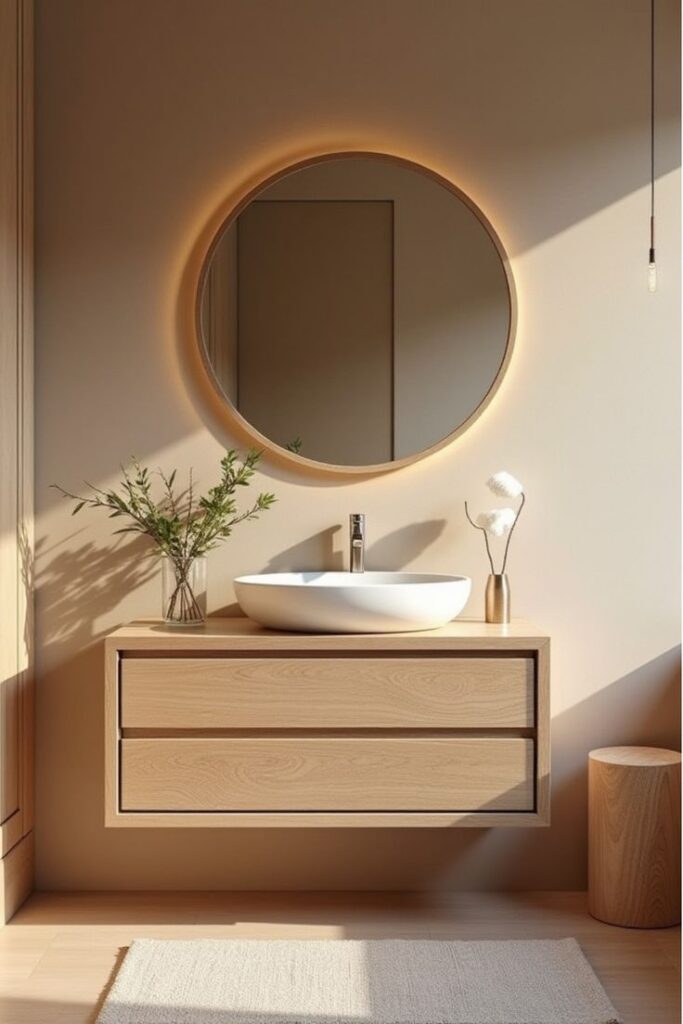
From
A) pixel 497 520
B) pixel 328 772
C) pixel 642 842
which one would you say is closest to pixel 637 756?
pixel 642 842

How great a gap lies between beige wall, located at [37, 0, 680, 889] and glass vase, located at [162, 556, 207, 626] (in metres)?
0.12

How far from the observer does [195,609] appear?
9.39 ft

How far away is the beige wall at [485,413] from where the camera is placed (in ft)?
9.83

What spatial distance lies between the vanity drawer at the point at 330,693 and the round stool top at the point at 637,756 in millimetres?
323

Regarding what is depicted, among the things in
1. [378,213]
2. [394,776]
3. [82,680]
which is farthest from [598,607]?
[82,680]

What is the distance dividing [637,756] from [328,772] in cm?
80

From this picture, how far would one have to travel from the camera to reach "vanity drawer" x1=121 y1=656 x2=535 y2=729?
262 centimetres

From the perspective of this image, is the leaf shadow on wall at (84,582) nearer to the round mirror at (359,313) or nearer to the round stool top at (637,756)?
the round mirror at (359,313)

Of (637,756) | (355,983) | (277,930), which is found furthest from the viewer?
(637,756)

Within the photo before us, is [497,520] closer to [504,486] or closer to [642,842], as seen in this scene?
[504,486]

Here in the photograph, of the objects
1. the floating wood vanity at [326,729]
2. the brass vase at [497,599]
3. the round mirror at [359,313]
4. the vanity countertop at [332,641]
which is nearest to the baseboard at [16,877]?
the floating wood vanity at [326,729]

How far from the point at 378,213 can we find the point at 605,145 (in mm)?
628

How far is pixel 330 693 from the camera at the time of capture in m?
2.62

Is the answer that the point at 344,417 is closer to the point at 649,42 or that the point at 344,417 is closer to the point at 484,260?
the point at 484,260
